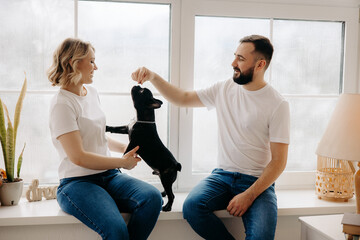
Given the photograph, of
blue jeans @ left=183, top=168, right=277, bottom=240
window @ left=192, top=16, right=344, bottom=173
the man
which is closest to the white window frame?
window @ left=192, top=16, right=344, bottom=173

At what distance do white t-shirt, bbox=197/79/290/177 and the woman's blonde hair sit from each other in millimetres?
822

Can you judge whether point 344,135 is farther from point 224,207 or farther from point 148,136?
point 148,136

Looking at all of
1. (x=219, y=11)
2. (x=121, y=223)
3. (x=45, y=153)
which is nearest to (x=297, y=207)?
(x=121, y=223)

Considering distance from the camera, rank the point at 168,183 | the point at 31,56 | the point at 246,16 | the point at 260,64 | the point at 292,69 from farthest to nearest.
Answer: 1. the point at 292,69
2. the point at 246,16
3. the point at 31,56
4. the point at 260,64
5. the point at 168,183

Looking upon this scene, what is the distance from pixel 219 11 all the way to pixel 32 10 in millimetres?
1088

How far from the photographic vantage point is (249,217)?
1914 millimetres

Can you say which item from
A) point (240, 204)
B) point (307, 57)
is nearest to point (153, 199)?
point (240, 204)

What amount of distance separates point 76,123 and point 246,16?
1.23m

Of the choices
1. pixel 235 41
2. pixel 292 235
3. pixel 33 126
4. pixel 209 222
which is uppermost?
pixel 235 41

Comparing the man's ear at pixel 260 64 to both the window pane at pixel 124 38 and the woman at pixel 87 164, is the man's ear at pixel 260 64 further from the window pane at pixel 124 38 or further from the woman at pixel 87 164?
the woman at pixel 87 164

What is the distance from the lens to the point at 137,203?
1896 mm

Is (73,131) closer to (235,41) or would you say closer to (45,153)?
(45,153)

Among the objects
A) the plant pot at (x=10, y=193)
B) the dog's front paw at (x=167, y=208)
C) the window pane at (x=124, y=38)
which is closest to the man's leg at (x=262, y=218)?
the dog's front paw at (x=167, y=208)

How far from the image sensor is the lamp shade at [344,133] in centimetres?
161
